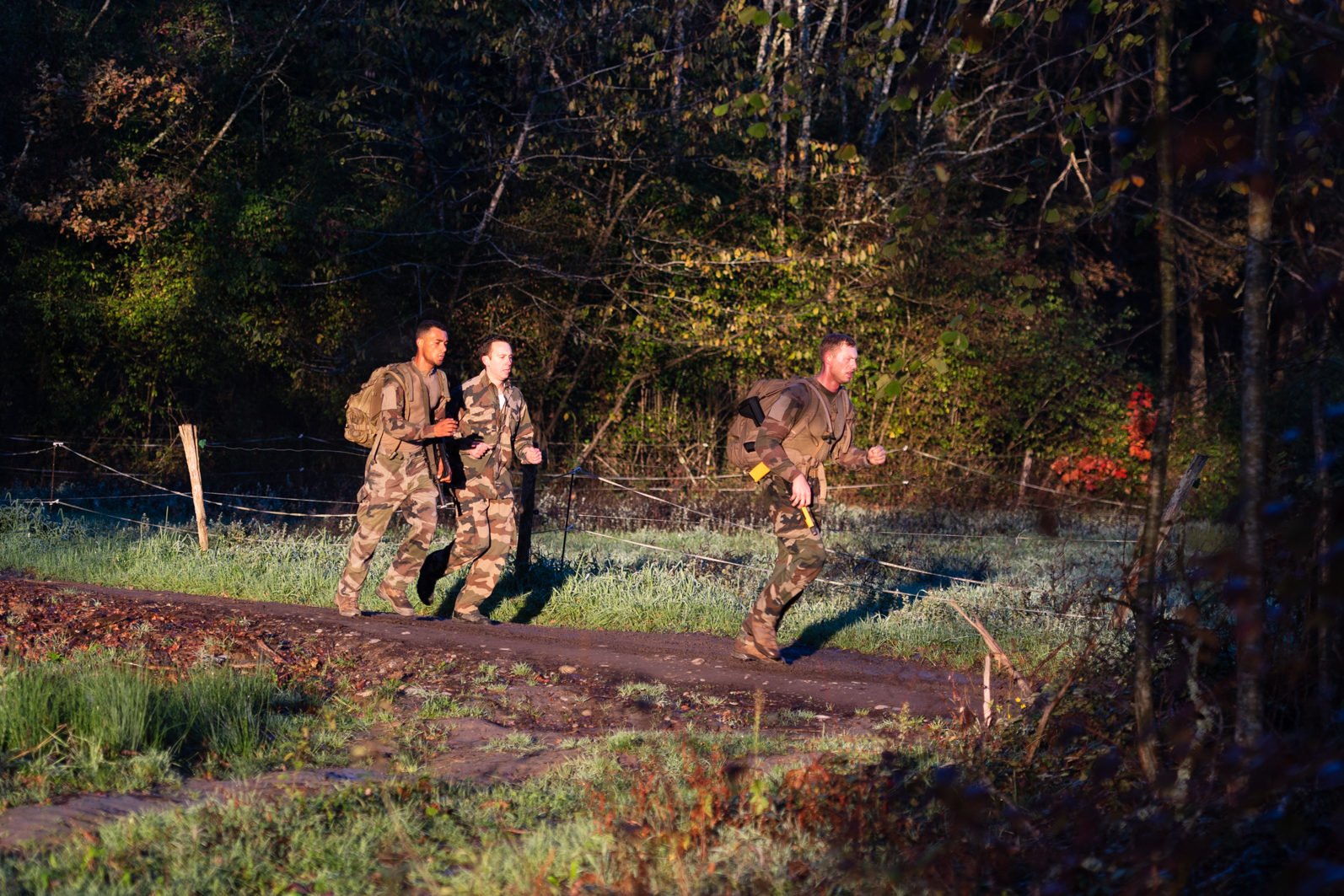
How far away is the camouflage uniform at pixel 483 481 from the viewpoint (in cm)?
884

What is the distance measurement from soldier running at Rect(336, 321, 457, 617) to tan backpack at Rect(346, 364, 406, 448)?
37 millimetres

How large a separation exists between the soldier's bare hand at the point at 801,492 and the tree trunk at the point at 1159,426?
294cm

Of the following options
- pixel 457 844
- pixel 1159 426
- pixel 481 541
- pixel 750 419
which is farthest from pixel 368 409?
pixel 1159 426

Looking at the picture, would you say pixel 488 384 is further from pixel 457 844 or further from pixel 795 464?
pixel 457 844

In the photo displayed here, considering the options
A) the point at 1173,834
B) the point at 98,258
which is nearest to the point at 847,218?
the point at 98,258

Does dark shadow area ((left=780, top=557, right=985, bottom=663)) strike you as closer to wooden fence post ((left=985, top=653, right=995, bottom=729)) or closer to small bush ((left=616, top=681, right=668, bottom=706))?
small bush ((left=616, top=681, right=668, bottom=706))

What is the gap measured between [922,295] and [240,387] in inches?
439

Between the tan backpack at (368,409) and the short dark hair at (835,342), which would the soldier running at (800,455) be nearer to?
the short dark hair at (835,342)

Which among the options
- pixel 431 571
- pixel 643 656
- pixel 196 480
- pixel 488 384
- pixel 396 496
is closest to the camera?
pixel 643 656

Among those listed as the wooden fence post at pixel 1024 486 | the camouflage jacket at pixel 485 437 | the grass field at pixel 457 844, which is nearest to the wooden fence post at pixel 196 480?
the camouflage jacket at pixel 485 437

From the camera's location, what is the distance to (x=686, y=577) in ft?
34.3

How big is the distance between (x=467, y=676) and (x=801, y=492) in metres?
2.31

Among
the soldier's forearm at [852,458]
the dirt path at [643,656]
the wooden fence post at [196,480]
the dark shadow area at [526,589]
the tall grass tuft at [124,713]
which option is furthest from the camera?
the wooden fence post at [196,480]

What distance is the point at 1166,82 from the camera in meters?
4.00
